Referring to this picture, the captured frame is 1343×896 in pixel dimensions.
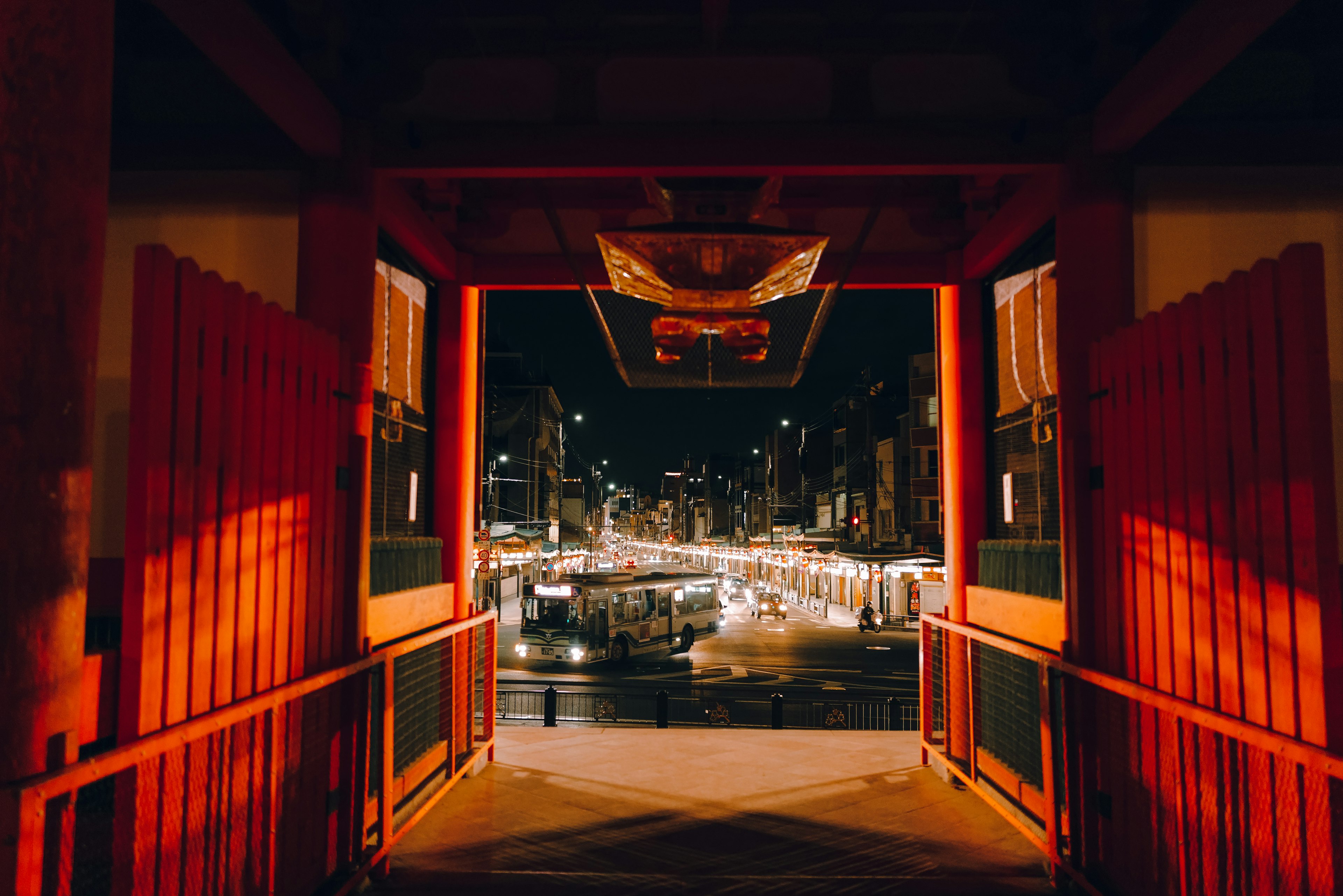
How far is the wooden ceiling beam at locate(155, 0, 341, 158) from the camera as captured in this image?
13.7 ft

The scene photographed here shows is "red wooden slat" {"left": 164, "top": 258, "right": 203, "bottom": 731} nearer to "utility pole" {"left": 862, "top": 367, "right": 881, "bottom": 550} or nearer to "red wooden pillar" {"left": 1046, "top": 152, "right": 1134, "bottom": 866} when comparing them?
"red wooden pillar" {"left": 1046, "top": 152, "right": 1134, "bottom": 866}

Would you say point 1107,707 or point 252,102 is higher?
point 252,102

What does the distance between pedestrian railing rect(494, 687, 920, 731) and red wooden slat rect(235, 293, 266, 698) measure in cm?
826

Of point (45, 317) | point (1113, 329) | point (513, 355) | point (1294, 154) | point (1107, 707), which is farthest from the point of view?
point (513, 355)

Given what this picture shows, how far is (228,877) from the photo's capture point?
3559 mm

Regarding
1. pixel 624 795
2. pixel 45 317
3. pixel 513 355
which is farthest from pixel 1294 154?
pixel 513 355

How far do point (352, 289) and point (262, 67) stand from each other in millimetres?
1409

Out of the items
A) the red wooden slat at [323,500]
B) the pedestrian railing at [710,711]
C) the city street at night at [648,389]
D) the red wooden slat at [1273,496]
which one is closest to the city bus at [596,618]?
the pedestrian railing at [710,711]

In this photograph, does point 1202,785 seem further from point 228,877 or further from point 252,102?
→ point 252,102

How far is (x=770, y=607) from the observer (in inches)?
1578

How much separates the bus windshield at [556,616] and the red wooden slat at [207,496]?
19415mm

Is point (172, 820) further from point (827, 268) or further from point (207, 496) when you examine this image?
point (827, 268)

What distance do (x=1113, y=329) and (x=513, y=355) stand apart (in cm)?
6994

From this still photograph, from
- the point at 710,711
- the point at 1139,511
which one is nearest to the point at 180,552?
the point at 1139,511
